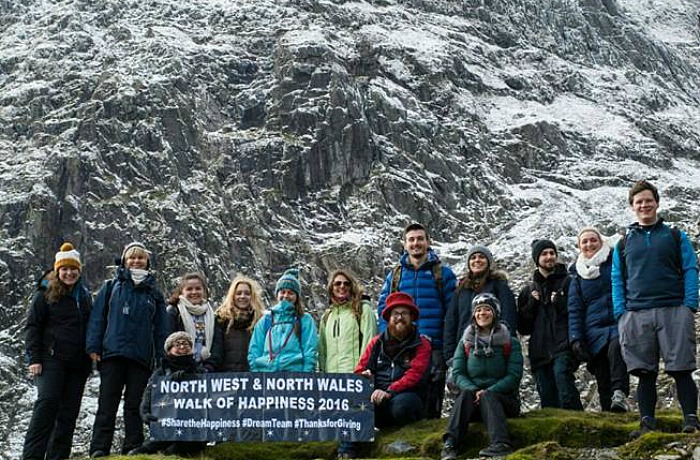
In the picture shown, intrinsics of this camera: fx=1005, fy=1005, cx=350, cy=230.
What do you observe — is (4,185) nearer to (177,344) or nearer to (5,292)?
(5,292)

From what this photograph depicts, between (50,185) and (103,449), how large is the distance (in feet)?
604

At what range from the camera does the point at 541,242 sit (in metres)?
17.4

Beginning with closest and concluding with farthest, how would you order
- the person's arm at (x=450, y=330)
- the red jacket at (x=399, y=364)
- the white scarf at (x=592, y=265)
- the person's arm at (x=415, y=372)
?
the person's arm at (x=415, y=372) < the red jacket at (x=399, y=364) < the person's arm at (x=450, y=330) < the white scarf at (x=592, y=265)

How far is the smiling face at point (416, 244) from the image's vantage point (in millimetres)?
16781

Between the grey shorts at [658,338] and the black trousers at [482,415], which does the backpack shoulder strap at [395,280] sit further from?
the grey shorts at [658,338]

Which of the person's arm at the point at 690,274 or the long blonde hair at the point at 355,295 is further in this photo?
the long blonde hair at the point at 355,295

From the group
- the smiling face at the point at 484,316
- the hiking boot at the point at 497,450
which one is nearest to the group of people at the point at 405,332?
the smiling face at the point at 484,316

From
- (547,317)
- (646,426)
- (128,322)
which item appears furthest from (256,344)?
(646,426)

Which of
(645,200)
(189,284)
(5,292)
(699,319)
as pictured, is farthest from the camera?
(5,292)

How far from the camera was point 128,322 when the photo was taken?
1590 cm

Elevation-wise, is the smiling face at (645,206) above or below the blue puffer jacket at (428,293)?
above

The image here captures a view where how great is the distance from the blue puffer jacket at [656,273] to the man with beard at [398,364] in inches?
121

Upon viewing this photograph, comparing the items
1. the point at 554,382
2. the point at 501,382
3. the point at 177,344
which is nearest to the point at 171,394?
the point at 177,344

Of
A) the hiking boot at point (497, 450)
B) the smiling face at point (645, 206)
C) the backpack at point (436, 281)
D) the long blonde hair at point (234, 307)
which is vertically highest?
the smiling face at point (645, 206)
